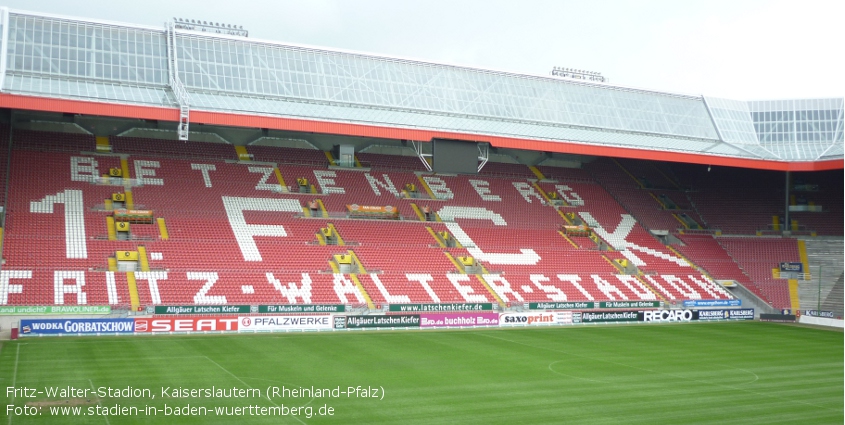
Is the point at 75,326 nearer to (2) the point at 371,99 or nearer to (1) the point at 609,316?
(2) the point at 371,99

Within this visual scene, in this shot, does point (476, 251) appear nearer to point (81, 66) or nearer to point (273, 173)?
point (273, 173)

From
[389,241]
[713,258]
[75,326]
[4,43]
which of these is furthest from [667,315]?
[4,43]

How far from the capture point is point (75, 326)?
111 feet

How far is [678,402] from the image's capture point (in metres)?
24.9

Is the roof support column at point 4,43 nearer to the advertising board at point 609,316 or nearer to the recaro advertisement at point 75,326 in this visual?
the recaro advertisement at point 75,326

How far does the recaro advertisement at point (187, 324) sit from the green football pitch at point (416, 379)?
2.30 ft

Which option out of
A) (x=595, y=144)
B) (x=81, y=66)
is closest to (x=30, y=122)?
(x=81, y=66)

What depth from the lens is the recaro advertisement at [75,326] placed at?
32969 millimetres

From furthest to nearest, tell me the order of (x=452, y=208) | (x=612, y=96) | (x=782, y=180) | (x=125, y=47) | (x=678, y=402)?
(x=782, y=180) < (x=612, y=96) < (x=452, y=208) < (x=125, y=47) < (x=678, y=402)

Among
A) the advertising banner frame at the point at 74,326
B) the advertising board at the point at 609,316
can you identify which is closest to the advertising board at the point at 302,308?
the advertising banner frame at the point at 74,326

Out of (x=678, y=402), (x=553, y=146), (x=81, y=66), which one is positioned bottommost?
(x=678, y=402)

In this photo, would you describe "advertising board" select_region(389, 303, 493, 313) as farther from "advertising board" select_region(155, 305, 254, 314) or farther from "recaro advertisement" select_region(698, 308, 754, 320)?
"recaro advertisement" select_region(698, 308, 754, 320)

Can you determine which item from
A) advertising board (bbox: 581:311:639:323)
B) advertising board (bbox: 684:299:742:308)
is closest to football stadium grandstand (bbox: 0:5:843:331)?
advertising board (bbox: 684:299:742:308)

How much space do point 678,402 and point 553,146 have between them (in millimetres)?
28477
